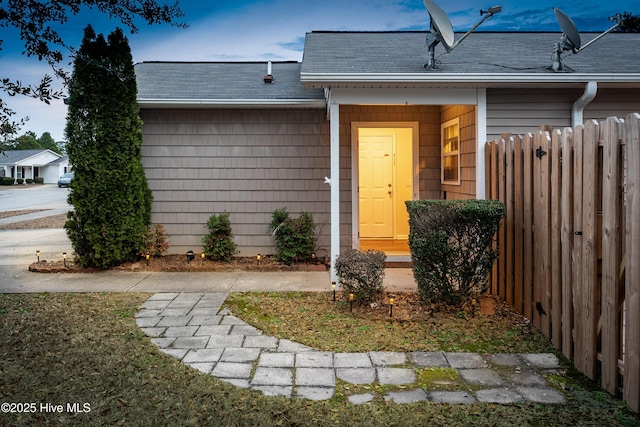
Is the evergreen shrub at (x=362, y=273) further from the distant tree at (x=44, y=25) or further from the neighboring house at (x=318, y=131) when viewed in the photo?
the distant tree at (x=44, y=25)

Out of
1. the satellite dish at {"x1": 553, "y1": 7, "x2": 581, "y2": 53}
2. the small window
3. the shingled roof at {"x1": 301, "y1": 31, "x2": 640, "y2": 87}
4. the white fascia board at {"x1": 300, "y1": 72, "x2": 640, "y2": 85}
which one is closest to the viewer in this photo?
the white fascia board at {"x1": 300, "y1": 72, "x2": 640, "y2": 85}

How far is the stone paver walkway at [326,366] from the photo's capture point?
10.6ft

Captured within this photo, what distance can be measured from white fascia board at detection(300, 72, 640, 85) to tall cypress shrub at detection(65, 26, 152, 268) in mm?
3184

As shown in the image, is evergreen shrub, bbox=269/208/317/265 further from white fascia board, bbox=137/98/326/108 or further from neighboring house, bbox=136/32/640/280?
white fascia board, bbox=137/98/326/108

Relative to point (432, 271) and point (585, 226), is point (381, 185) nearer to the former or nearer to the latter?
point (432, 271)

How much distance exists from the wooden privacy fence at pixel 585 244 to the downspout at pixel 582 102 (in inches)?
83.5

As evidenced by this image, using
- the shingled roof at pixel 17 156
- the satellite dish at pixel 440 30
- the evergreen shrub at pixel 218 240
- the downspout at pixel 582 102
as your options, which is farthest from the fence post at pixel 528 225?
the shingled roof at pixel 17 156

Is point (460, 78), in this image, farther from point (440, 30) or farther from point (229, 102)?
point (229, 102)

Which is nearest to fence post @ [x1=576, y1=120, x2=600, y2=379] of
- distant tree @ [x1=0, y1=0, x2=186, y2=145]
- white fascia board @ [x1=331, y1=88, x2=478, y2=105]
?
white fascia board @ [x1=331, y1=88, x2=478, y2=105]

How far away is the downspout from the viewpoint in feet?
20.9

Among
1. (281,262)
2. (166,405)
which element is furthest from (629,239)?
(281,262)

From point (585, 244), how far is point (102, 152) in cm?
655

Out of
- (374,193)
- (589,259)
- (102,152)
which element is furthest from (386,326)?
(102,152)

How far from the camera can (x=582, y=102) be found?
6605 mm
